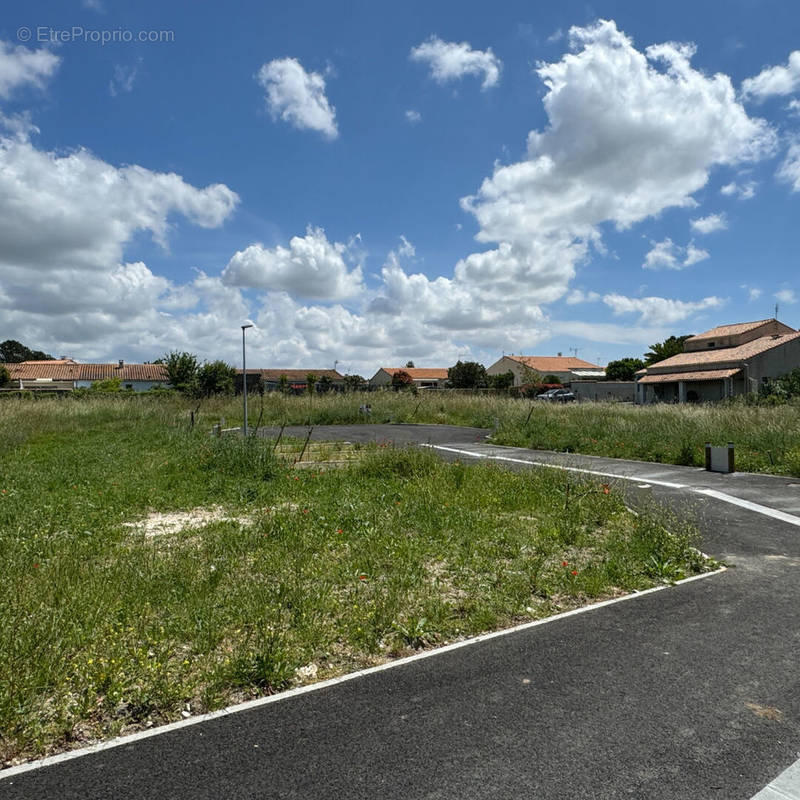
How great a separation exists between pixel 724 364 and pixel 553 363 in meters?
43.9

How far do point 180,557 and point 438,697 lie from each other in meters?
3.58

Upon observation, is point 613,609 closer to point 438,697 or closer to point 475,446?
point 438,697

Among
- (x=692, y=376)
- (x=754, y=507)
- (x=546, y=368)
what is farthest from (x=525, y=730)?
(x=546, y=368)

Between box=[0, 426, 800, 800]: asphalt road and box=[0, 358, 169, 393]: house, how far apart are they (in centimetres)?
7374

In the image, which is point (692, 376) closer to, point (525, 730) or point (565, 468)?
point (565, 468)

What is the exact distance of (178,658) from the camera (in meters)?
3.93

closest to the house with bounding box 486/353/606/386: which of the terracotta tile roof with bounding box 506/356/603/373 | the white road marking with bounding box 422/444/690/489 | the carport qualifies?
the terracotta tile roof with bounding box 506/356/603/373

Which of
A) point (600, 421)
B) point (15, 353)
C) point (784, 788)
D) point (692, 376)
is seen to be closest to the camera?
point (784, 788)

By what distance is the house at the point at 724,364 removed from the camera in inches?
1529

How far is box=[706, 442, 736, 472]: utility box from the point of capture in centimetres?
1310

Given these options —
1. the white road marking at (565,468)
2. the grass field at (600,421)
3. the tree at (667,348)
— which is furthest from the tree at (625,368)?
the white road marking at (565,468)

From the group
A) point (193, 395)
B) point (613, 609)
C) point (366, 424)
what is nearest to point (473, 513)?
point (613, 609)

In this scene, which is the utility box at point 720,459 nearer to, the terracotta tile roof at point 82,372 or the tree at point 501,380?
the tree at point 501,380

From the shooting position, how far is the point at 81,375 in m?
76.4
